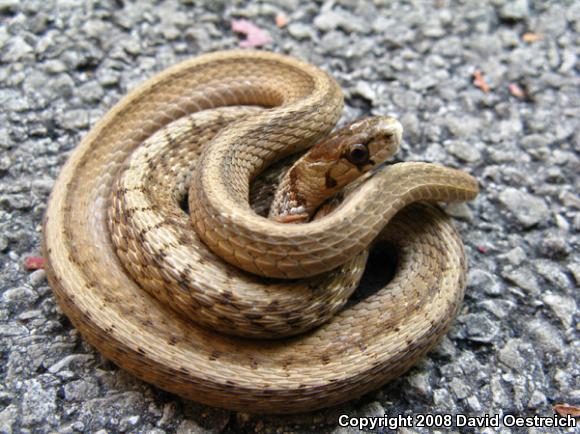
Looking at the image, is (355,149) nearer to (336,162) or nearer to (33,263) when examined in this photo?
(336,162)

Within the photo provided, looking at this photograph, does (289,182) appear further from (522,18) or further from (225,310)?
(522,18)

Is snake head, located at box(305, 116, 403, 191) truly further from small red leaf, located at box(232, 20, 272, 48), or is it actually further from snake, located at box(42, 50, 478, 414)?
small red leaf, located at box(232, 20, 272, 48)

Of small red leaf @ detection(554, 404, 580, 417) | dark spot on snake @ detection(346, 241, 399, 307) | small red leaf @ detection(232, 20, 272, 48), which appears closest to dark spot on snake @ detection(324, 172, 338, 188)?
dark spot on snake @ detection(346, 241, 399, 307)

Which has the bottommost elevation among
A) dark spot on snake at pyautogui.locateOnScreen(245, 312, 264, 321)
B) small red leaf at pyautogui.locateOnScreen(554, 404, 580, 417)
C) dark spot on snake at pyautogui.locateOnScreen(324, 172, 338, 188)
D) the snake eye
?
small red leaf at pyautogui.locateOnScreen(554, 404, 580, 417)

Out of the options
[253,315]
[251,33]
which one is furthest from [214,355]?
[251,33]

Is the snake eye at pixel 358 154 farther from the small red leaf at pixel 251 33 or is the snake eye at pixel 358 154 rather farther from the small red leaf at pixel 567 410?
the small red leaf at pixel 251 33

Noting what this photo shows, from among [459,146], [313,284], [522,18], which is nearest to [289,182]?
[313,284]
